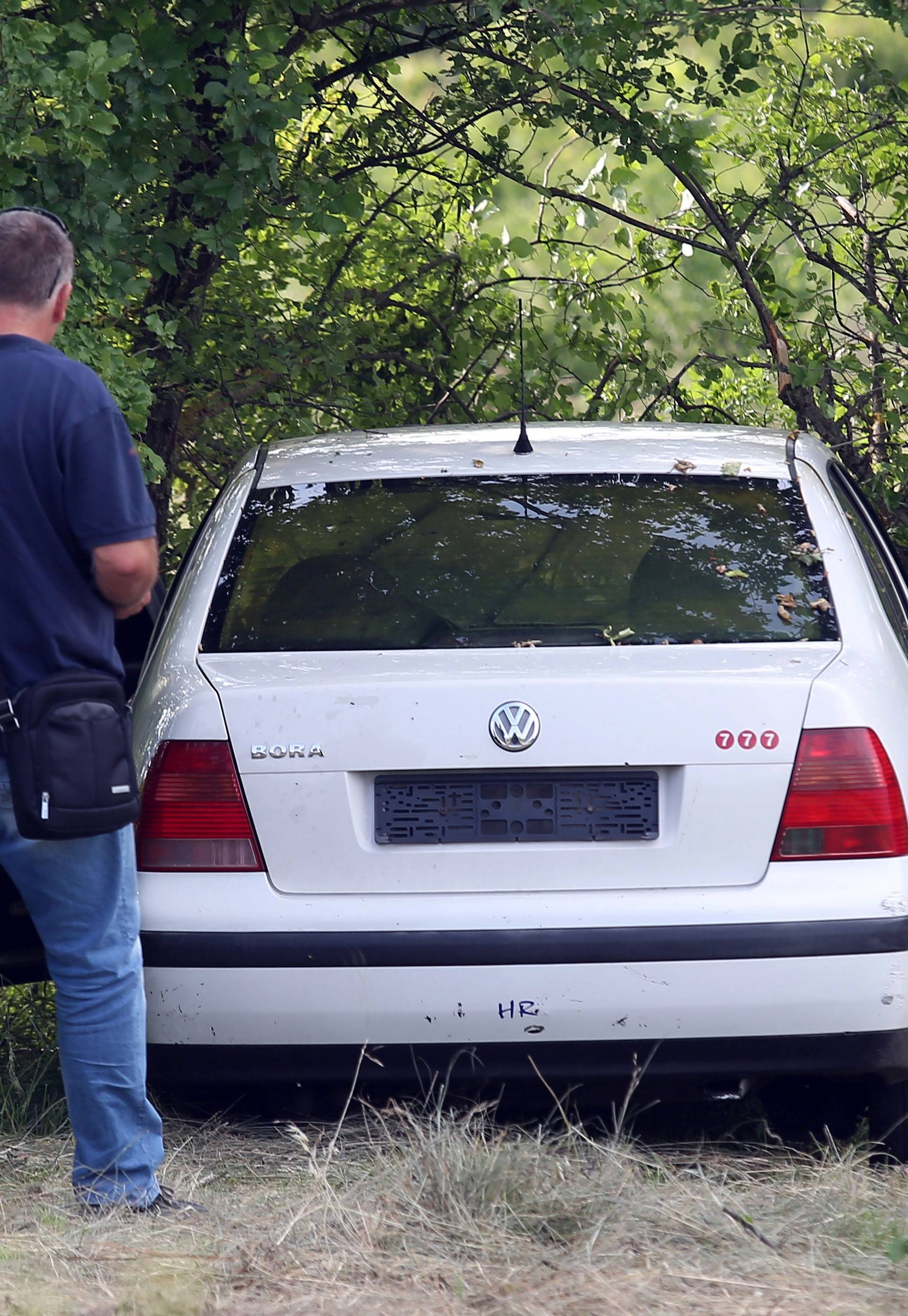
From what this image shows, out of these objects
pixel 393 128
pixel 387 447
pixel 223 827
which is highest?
pixel 393 128

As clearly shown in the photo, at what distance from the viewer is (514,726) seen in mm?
3039

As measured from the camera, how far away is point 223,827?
10.3 ft

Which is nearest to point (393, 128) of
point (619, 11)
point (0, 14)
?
point (619, 11)

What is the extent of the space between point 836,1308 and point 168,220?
162 inches

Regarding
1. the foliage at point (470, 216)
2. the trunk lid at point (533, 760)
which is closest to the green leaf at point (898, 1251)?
the trunk lid at point (533, 760)

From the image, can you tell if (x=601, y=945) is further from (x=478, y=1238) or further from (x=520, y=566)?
(x=520, y=566)

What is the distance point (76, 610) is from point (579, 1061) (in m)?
1.28

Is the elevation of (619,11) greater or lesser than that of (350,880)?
greater

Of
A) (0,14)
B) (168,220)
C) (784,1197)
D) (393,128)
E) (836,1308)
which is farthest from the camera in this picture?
(393,128)

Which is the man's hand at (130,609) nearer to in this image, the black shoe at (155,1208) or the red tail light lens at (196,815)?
the red tail light lens at (196,815)

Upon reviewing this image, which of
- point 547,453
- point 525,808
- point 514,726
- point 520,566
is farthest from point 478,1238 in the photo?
point 547,453

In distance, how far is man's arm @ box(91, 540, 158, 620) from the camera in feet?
9.29

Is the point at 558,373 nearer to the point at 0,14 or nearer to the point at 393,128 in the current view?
the point at 393,128

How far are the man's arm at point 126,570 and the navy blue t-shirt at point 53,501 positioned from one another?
0.02m
